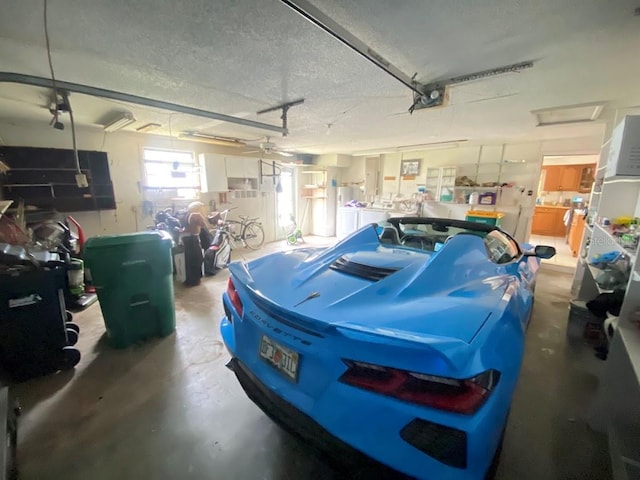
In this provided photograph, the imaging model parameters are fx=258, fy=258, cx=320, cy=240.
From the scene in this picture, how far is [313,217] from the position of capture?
7961 millimetres

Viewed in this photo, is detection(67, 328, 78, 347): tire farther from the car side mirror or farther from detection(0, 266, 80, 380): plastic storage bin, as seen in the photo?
the car side mirror

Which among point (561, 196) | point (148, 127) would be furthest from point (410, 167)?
point (148, 127)

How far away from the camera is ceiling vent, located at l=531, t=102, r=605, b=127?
288 centimetres

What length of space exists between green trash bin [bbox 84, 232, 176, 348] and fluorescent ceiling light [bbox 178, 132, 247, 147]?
10.2 ft

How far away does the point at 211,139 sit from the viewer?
5.11 meters

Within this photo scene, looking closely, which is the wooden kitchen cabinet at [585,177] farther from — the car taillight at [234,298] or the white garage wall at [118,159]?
the white garage wall at [118,159]

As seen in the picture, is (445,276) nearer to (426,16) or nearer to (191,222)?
(426,16)

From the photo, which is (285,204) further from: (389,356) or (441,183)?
(389,356)

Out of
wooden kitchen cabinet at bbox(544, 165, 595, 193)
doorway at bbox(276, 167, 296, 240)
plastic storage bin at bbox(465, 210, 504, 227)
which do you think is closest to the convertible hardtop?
plastic storage bin at bbox(465, 210, 504, 227)

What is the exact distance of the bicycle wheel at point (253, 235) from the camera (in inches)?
247

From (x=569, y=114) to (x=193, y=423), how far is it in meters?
5.12

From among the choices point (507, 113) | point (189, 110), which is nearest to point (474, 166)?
point (507, 113)

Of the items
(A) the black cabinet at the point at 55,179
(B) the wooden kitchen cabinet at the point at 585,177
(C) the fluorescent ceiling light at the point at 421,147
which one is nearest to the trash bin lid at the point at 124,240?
(A) the black cabinet at the point at 55,179

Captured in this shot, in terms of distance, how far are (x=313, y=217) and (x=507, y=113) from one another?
5.48 m
